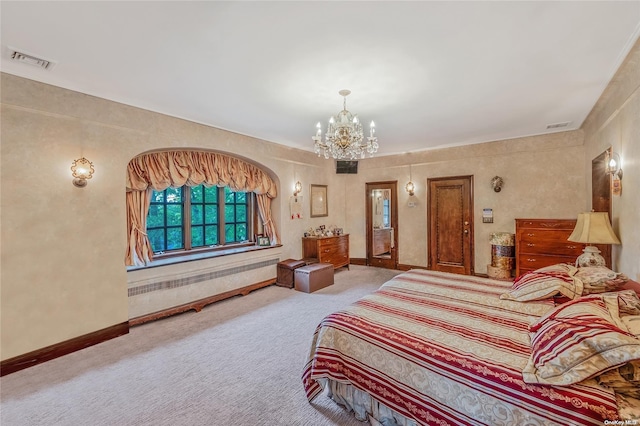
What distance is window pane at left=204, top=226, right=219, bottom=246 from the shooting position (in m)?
4.95

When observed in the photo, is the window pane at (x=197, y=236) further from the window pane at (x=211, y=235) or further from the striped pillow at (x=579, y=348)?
the striped pillow at (x=579, y=348)

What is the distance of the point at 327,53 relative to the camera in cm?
230

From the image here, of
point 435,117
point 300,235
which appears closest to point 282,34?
point 435,117

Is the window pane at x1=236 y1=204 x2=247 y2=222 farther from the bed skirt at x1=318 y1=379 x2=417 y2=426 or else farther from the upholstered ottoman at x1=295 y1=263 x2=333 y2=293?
the bed skirt at x1=318 y1=379 x2=417 y2=426

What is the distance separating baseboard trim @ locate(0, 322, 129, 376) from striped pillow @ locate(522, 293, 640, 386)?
156 inches

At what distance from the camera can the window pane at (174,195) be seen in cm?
446

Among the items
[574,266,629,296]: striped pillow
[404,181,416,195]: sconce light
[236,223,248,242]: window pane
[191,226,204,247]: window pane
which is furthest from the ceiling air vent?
[191,226,204,247]: window pane

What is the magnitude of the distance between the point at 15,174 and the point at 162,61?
6.04 feet

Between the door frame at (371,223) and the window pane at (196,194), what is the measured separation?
12.9 feet

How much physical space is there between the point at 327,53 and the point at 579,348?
254cm

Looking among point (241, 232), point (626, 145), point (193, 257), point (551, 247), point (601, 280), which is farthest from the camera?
point (241, 232)

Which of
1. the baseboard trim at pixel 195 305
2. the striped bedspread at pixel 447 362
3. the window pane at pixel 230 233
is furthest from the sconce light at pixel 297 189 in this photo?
the striped bedspread at pixel 447 362

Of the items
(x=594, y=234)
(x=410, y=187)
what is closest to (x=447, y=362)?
(x=594, y=234)

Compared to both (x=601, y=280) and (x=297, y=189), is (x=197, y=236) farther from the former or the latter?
(x=601, y=280)
